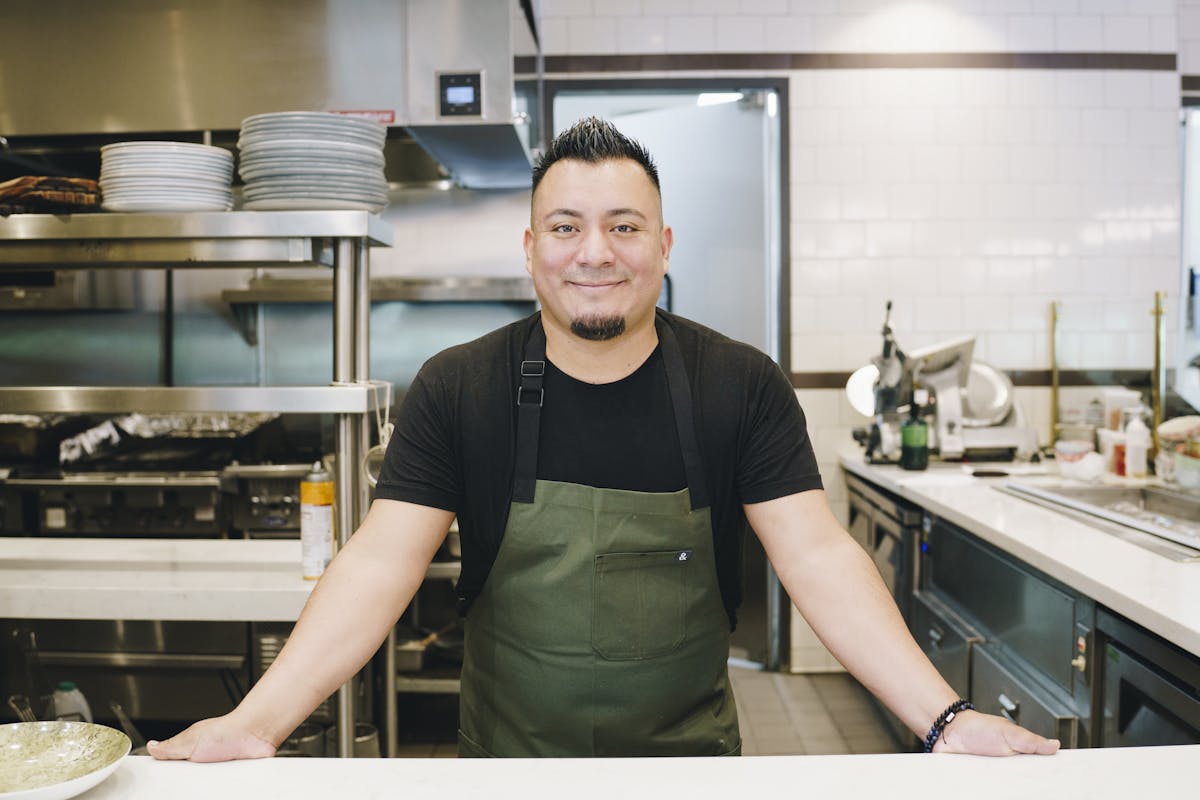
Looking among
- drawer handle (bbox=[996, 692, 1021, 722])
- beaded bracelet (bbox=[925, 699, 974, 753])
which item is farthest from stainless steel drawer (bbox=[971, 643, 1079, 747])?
beaded bracelet (bbox=[925, 699, 974, 753])

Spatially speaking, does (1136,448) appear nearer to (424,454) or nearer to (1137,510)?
(1137,510)

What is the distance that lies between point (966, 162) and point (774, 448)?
3003 mm

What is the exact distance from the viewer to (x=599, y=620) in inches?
59.3

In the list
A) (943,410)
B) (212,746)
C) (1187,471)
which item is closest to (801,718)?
(943,410)

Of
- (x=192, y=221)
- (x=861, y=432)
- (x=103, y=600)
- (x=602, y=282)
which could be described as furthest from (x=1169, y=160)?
(x=103, y=600)

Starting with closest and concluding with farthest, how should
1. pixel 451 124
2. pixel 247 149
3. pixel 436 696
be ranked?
pixel 247 149 → pixel 451 124 → pixel 436 696

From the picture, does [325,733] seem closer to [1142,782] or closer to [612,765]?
[612,765]

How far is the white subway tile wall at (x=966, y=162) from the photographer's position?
13.1 feet

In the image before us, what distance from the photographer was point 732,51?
159 inches

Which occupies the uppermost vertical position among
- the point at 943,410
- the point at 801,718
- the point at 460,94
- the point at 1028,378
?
the point at 460,94

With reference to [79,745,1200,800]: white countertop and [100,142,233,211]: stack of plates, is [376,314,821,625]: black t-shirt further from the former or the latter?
[100,142,233,211]: stack of plates

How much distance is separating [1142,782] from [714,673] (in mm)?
716

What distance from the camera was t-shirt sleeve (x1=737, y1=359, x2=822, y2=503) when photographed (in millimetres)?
1557

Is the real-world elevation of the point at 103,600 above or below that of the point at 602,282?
below
